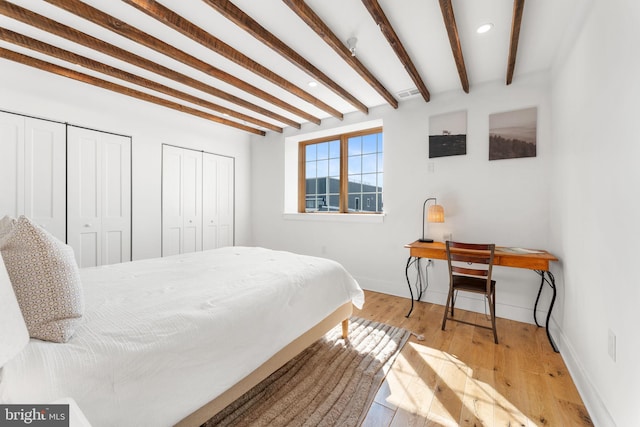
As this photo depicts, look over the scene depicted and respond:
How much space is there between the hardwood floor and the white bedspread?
0.68 meters

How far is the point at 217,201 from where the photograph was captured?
433cm

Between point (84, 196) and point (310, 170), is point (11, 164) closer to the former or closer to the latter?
point (84, 196)

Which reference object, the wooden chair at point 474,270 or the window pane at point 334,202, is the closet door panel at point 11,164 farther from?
the wooden chair at point 474,270

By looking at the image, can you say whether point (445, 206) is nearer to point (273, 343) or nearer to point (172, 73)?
point (273, 343)

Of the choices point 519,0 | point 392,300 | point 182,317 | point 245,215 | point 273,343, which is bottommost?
point 392,300

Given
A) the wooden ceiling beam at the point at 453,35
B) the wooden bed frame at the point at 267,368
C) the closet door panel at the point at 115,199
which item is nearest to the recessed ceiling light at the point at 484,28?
the wooden ceiling beam at the point at 453,35

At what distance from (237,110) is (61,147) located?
193 cm

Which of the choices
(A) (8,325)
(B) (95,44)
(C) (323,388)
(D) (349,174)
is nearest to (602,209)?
(C) (323,388)

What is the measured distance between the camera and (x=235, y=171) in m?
4.60

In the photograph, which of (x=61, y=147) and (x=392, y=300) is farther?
(x=392, y=300)

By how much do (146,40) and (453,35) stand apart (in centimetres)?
224

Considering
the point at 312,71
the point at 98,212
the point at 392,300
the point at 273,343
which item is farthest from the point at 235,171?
the point at 273,343

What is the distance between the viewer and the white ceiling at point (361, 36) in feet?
5.76
